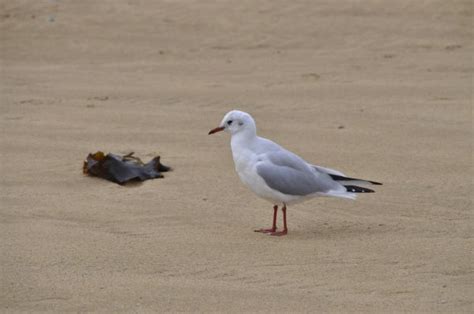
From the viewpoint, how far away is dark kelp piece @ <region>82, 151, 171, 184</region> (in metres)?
6.93

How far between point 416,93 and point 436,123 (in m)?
1.27

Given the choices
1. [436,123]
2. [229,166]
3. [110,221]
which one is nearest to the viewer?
[110,221]

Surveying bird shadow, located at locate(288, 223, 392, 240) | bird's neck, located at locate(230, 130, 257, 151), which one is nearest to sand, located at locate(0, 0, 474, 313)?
bird shadow, located at locate(288, 223, 392, 240)

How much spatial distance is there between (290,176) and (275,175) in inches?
3.8

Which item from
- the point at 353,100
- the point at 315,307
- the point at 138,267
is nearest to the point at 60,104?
the point at 353,100

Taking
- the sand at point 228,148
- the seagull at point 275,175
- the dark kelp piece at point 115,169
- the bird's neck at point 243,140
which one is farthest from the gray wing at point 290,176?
the dark kelp piece at point 115,169

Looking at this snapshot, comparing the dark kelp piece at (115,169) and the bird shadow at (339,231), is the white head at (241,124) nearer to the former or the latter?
the bird shadow at (339,231)

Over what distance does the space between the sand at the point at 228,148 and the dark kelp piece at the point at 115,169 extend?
8 cm

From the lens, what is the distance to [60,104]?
9539 millimetres

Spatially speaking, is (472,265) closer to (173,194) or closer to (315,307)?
(315,307)

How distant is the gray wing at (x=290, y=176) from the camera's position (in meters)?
5.87

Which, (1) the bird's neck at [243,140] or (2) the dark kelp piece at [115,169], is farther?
(2) the dark kelp piece at [115,169]

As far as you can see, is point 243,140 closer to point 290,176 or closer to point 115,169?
point 290,176

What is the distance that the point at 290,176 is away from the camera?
593 cm
